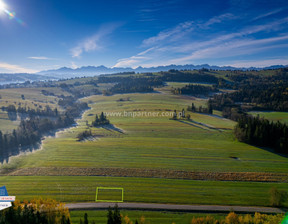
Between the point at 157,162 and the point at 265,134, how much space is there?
57.5m

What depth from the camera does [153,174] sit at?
5631 cm

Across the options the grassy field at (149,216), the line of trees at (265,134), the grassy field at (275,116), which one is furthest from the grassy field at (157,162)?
the grassy field at (275,116)

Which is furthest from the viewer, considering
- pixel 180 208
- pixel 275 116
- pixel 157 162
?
pixel 275 116

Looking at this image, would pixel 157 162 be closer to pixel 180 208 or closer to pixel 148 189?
pixel 148 189

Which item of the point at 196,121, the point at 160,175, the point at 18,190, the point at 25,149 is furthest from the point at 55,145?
the point at 196,121

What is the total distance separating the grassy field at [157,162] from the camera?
151 feet

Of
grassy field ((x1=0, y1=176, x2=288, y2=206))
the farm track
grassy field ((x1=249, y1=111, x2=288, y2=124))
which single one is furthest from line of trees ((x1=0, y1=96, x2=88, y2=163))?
grassy field ((x1=249, y1=111, x2=288, y2=124))

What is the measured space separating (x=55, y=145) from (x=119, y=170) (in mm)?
47725

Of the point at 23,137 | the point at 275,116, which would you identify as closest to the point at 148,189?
the point at 23,137

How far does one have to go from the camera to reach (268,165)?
6197 centimetres

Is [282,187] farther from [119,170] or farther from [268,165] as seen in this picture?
[119,170]

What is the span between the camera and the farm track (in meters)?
54.2

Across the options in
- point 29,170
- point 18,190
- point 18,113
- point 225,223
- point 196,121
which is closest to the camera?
point 225,223

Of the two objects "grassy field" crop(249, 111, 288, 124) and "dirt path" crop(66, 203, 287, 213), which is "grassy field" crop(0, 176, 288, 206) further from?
"grassy field" crop(249, 111, 288, 124)
